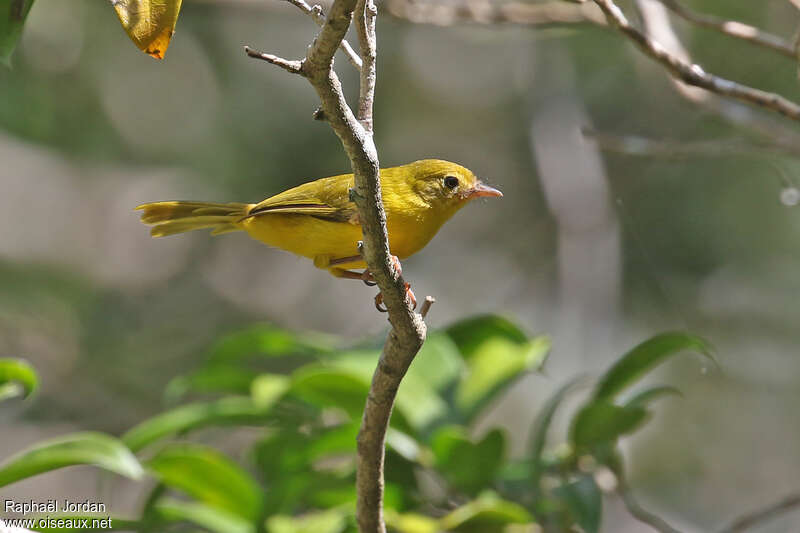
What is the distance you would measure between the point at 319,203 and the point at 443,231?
5.76 meters

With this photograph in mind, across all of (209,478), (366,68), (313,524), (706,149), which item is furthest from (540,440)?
(366,68)

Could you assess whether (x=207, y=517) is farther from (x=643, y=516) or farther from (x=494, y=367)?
(x=643, y=516)

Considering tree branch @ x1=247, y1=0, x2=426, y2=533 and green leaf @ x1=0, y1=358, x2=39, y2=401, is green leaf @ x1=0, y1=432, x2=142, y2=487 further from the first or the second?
tree branch @ x1=247, y1=0, x2=426, y2=533

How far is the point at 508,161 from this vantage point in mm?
8562

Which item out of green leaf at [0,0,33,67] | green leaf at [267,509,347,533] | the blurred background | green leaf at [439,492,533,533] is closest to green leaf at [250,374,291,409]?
green leaf at [267,509,347,533]

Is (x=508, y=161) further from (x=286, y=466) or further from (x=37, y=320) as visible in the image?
(x=286, y=466)

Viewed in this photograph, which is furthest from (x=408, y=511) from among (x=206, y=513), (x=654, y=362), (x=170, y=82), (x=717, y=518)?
(x=170, y=82)

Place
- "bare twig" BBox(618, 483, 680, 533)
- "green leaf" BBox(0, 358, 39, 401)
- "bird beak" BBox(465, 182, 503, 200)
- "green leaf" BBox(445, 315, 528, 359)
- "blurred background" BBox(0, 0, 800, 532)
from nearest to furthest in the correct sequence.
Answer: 1. "green leaf" BBox(0, 358, 39, 401)
2. "bare twig" BBox(618, 483, 680, 533)
3. "green leaf" BBox(445, 315, 528, 359)
4. "bird beak" BBox(465, 182, 503, 200)
5. "blurred background" BBox(0, 0, 800, 532)

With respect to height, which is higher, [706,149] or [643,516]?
[706,149]

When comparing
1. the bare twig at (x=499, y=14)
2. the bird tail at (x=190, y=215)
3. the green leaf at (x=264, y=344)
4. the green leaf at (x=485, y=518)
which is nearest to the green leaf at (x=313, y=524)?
the green leaf at (x=485, y=518)

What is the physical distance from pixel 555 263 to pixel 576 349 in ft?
6.09

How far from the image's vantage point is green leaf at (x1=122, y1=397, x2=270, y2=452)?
3.45 meters

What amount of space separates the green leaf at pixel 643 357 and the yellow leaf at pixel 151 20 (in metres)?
2.12

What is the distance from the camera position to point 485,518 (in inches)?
119
